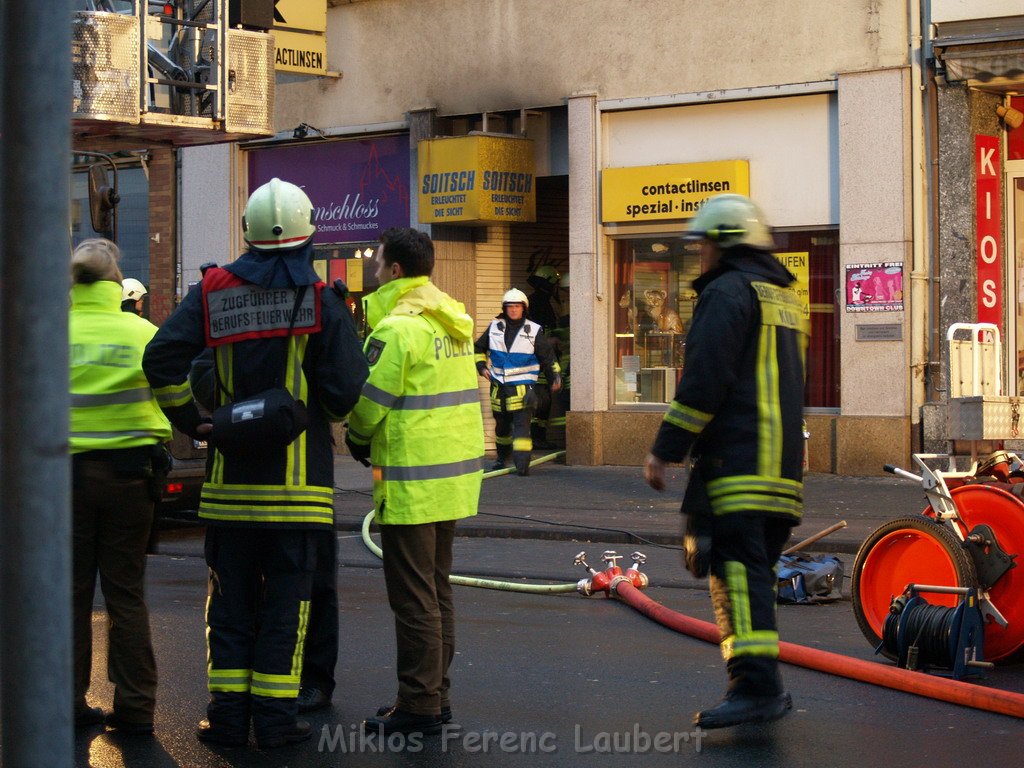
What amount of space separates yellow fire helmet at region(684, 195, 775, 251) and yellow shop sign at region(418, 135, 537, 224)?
11.5m

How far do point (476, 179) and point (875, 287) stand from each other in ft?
15.4

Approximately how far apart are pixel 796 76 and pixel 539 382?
4744mm

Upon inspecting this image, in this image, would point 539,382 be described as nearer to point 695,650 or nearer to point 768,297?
point 695,650

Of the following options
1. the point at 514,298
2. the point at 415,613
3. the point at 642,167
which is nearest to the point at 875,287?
the point at 642,167

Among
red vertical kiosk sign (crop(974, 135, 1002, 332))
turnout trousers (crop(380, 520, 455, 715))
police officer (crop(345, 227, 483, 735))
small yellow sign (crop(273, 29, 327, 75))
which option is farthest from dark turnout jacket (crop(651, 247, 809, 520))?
small yellow sign (crop(273, 29, 327, 75))

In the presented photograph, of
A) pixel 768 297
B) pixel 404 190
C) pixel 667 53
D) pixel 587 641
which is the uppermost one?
pixel 667 53

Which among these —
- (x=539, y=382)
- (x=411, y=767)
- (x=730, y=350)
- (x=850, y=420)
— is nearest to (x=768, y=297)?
(x=730, y=350)

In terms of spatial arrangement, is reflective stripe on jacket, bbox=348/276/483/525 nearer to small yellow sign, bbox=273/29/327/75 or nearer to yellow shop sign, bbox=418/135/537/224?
yellow shop sign, bbox=418/135/537/224

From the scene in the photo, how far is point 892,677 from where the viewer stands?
20.4 ft

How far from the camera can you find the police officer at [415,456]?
215 inches

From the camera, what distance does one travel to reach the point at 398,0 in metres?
18.1

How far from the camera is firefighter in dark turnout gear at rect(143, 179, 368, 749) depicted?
5.29 metres

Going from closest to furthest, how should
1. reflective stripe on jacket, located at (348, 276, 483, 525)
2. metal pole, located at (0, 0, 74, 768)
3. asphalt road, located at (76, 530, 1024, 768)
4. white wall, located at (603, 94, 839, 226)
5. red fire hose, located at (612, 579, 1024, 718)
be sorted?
metal pole, located at (0, 0, 74, 768), asphalt road, located at (76, 530, 1024, 768), reflective stripe on jacket, located at (348, 276, 483, 525), red fire hose, located at (612, 579, 1024, 718), white wall, located at (603, 94, 839, 226)

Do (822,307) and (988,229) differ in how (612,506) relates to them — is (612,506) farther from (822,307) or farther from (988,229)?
(988,229)
